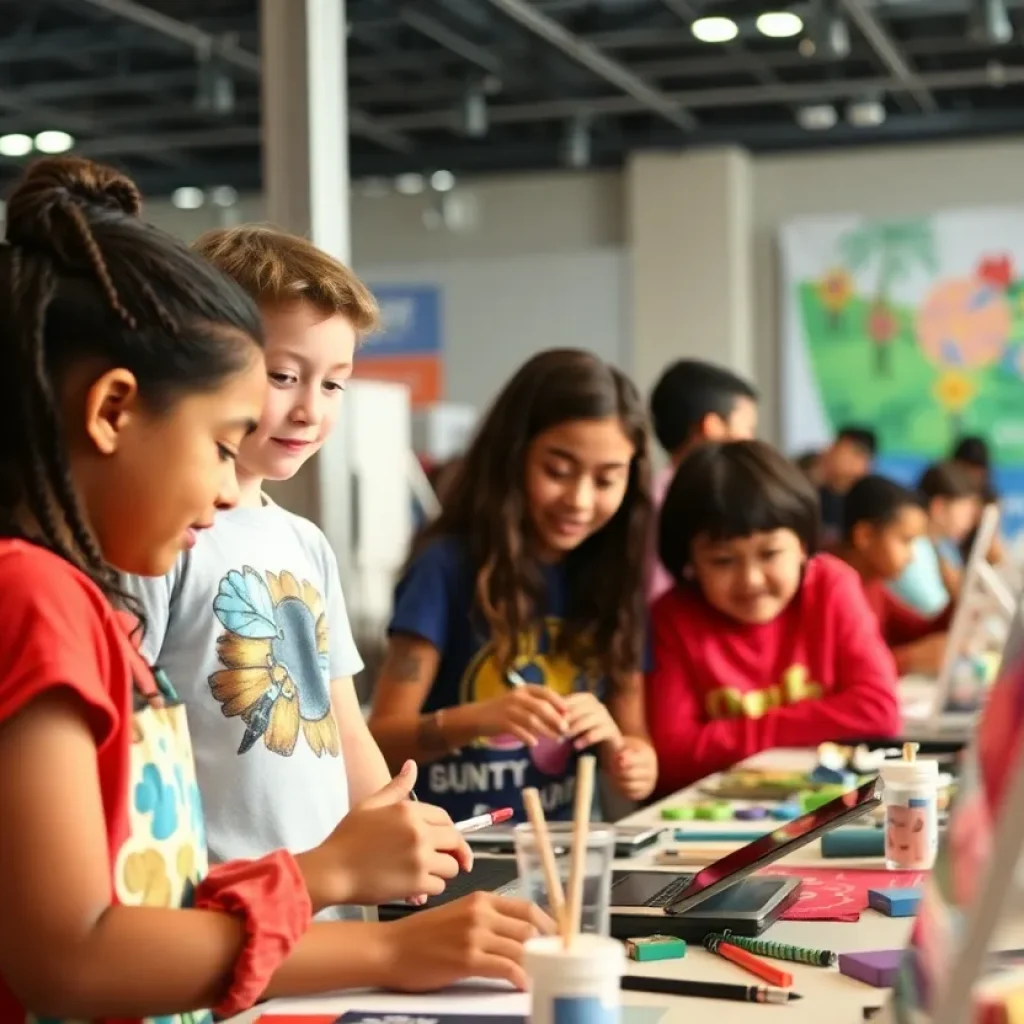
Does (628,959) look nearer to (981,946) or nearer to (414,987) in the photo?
(414,987)

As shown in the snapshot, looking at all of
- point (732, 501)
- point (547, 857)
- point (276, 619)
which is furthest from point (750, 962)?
point (732, 501)

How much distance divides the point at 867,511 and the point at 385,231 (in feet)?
22.5

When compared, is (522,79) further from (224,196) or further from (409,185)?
(224,196)

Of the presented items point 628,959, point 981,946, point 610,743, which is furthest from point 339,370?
point 981,946

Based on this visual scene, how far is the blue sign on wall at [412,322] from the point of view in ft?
35.1

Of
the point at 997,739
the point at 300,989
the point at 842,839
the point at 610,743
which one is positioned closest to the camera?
the point at 997,739

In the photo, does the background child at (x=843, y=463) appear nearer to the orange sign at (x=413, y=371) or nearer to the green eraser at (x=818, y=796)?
the orange sign at (x=413, y=371)

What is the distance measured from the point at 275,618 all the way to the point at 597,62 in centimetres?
727

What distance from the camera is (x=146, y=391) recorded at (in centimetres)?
105

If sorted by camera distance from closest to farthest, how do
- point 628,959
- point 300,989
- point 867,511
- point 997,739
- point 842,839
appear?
point 997,739 < point 300,989 < point 628,959 < point 842,839 < point 867,511

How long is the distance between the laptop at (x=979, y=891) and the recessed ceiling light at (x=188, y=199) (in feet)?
34.8

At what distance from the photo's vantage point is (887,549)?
185 inches

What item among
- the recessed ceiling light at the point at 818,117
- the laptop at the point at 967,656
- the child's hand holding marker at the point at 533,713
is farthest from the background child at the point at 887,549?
Result: the recessed ceiling light at the point at 818,117

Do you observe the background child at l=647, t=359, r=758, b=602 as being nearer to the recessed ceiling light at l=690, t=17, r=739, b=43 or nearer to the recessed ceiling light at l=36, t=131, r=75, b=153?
the recessed ceiling light at l=690, t=17, r=739, b=43
